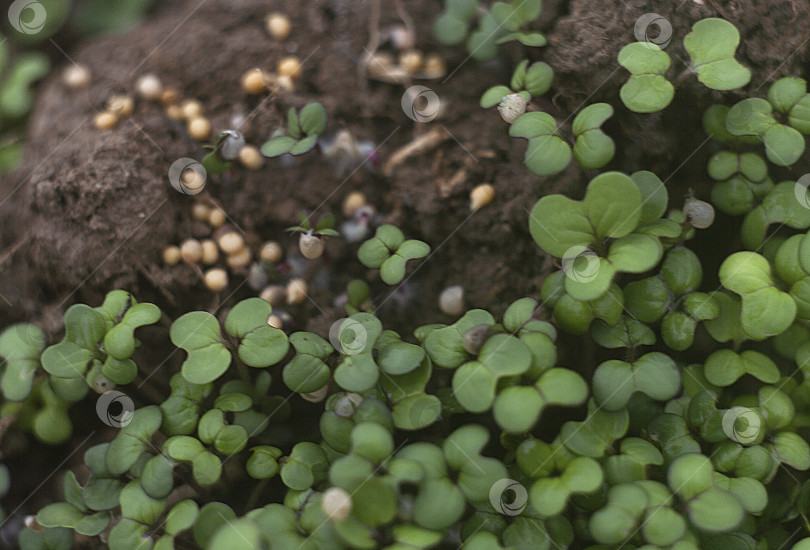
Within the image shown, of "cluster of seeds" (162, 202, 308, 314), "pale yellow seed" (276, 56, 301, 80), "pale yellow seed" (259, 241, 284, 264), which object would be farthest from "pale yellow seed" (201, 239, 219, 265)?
"pale yellow seed" (276, 56, 301, 80)

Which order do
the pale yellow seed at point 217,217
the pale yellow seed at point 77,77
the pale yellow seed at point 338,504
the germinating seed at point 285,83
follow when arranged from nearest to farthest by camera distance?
the pale yellow seed at point 338,504
the pale yellow seed at point 217,217
the germinating seed at point 285,83
the pale yellow seed at point 77,77

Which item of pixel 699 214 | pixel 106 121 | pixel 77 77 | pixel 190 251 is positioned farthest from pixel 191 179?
pixel 699 214

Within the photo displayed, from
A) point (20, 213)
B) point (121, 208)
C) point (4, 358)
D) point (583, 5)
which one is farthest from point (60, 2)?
point (583, 5)

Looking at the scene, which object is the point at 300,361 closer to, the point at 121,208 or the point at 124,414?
the point at 124,414

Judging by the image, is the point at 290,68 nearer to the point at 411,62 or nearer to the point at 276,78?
the point at 276,78

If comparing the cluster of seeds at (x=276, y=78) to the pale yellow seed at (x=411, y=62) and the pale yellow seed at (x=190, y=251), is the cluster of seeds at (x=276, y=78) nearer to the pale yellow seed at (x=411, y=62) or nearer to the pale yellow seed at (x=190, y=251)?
the pale yellow seed at (x=411, y=62)

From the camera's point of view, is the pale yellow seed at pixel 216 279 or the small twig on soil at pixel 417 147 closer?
the pale yellow seed at pixel 216 279

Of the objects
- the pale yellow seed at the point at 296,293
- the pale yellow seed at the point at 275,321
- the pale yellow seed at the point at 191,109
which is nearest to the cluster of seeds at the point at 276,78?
the pale yellow seed at the point at 191,109
